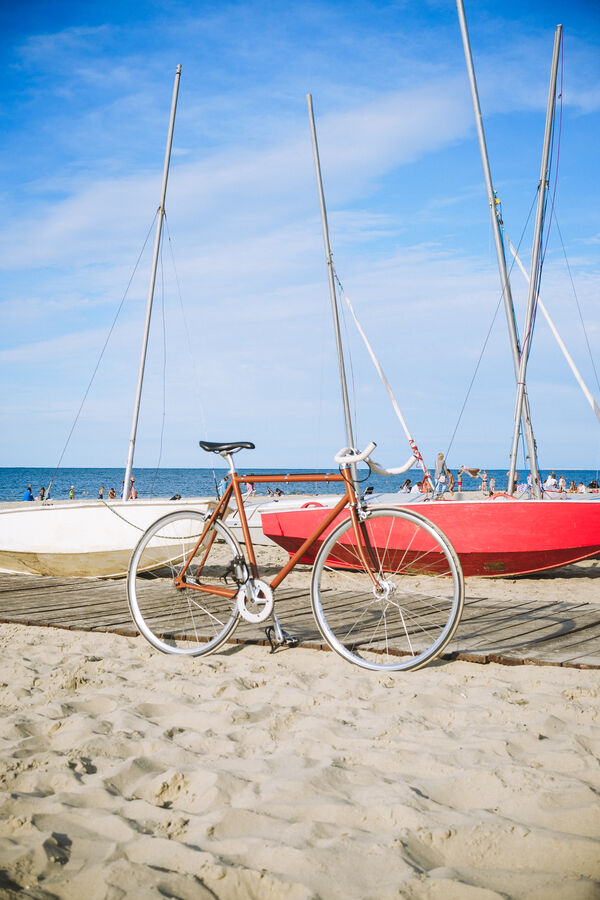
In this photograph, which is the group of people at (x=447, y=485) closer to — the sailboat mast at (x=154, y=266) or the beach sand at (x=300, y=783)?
the sailboat mast at (x=154, y=266)

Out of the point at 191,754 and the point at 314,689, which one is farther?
the point at 314,689

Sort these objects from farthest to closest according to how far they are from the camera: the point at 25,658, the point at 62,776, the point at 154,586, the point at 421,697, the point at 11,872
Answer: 1. the point at 154,586
2. the point at 25,658
3. the point at 421,697
4. the point at 62,776
5. the point at 11,872

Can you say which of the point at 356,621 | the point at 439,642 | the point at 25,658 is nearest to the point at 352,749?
the point at 439,642

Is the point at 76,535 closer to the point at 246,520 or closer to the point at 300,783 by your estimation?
the point at 246,520

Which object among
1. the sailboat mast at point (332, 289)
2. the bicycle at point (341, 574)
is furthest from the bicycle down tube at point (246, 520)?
the sailboat mast at point (332, 289)

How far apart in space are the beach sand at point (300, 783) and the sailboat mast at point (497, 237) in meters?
7.58

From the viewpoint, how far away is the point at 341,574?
4273 mm

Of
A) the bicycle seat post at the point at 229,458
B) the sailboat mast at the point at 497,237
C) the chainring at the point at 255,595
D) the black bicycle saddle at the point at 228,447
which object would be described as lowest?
the chainring at the point at 255,595

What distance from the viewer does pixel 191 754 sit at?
2.53 m

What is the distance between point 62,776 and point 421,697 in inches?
62.5

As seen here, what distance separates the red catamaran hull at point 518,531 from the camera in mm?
7781

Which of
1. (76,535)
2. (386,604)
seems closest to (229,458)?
(386,604)

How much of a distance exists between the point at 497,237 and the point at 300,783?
35.0 feet

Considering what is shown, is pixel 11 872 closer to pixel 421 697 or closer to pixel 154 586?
pixel 421 697
